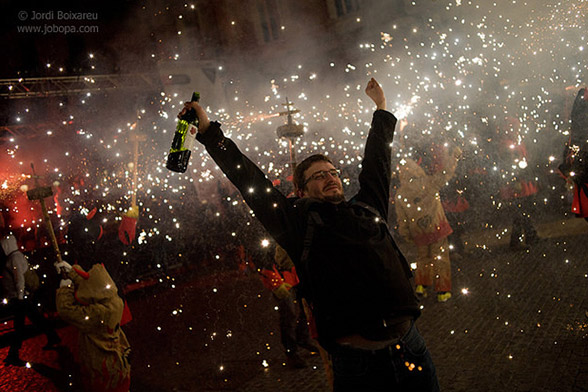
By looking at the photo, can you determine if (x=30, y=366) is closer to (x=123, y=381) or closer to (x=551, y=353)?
(x=123, y=381)

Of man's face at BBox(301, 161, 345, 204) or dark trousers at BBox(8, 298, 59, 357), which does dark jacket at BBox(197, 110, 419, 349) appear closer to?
man's face at BBox(301, 161, 345, 204)

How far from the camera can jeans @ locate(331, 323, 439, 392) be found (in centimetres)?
171

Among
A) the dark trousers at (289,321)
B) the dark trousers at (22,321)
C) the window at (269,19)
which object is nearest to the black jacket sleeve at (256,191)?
the dark trousers at (289,321)

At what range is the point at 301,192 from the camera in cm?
230

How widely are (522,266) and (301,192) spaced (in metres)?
5.22

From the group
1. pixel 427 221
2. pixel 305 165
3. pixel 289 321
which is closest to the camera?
pixel 305 165

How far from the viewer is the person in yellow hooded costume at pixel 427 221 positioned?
17.3ft

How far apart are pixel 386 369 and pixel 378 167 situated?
3.71ft

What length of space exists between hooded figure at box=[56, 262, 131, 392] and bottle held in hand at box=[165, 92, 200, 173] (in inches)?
71.7

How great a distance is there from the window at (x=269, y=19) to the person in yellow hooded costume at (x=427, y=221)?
8.24m

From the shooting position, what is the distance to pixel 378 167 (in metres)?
2.32

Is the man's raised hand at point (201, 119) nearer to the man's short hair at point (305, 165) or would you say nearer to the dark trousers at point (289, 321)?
the man's short hair at point (305, 165)

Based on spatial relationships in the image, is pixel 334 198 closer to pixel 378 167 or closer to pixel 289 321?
pixel 378 167

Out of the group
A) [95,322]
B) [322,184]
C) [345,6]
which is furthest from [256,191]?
[345,6]
